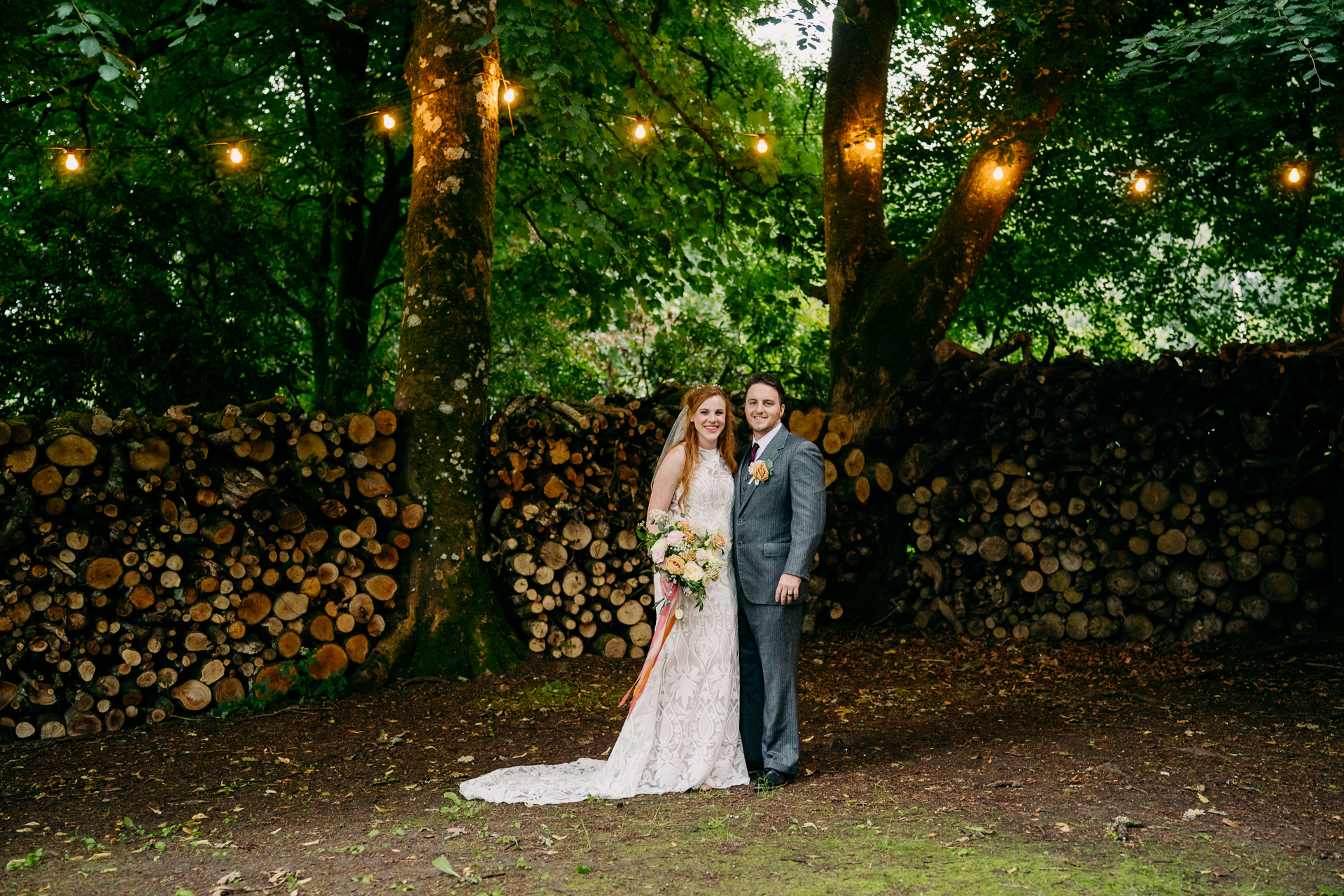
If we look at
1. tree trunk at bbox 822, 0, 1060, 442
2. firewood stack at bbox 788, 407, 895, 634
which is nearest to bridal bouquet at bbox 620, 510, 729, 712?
firewood stack at bbox 788, 407, 895, 634

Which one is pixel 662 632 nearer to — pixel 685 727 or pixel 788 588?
pixel 685 727

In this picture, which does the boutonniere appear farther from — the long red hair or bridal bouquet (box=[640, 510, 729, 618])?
bridal bouquet (box=[640, 510, 729, 618])

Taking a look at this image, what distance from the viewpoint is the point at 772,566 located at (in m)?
4.57

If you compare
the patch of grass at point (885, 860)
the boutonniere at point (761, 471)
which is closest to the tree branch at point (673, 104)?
the boutonniere at point (761, 471)

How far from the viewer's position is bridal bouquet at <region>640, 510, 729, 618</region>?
4.44m

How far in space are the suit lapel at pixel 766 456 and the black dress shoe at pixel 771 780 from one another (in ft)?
4.03

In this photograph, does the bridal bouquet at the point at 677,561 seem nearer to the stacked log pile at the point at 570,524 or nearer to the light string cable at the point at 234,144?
the stacked log pile at the point at 570,524

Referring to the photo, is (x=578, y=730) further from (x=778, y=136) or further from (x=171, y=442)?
(x=778, y=136)

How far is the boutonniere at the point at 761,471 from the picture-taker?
458cm

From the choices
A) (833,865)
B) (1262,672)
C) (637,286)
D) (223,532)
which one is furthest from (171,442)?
(1262,672)

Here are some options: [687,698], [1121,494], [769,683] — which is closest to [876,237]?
[1121,494]

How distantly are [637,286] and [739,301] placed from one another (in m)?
2.27

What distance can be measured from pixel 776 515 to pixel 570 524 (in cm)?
251

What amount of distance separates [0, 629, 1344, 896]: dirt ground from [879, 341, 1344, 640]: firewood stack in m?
0.58
